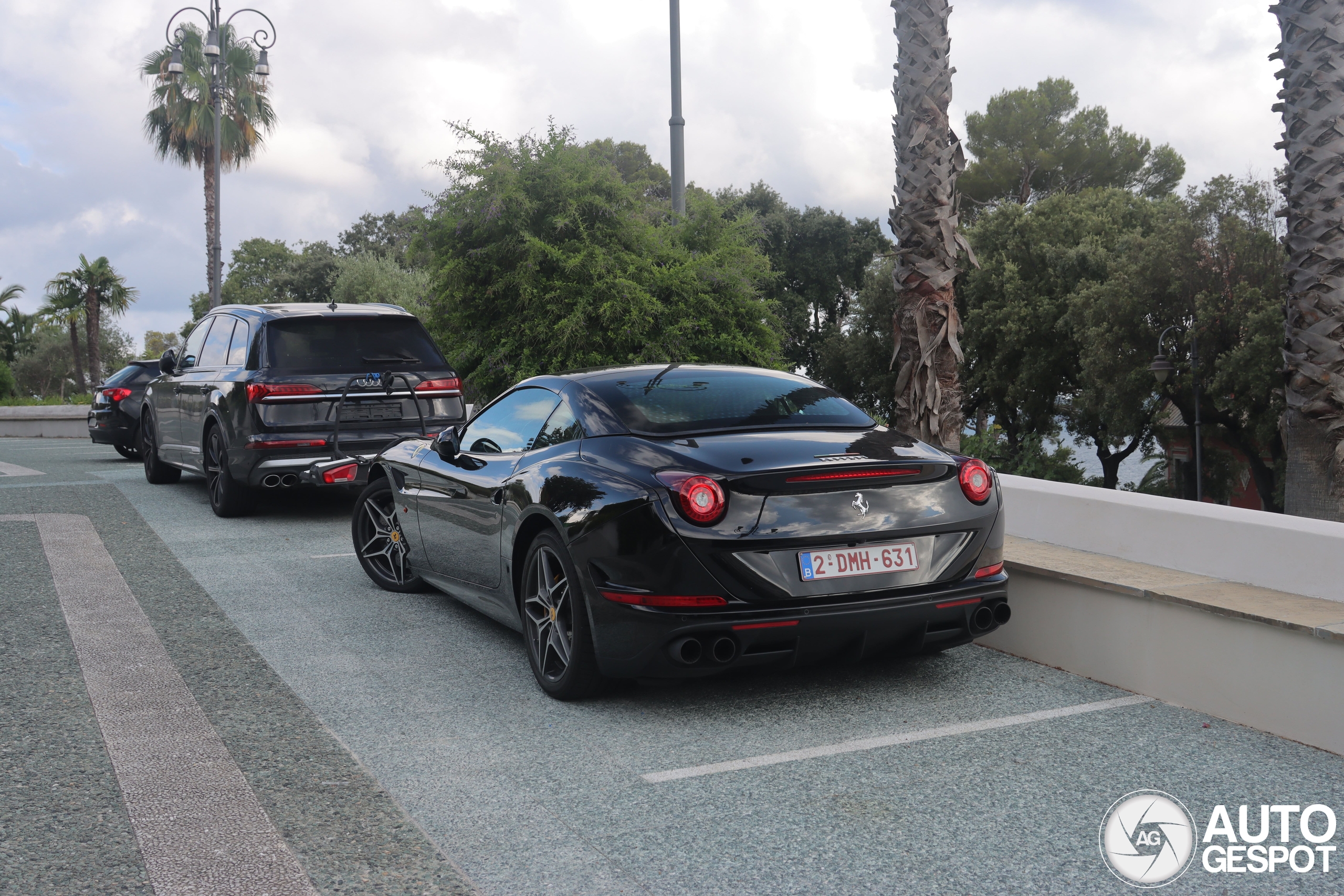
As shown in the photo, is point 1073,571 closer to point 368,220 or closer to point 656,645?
point 656,645

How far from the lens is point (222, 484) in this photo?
389 inches

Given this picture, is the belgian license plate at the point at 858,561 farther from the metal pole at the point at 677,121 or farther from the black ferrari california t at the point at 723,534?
the metal pole at the point at 677,121

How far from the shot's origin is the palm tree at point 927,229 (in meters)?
9.30

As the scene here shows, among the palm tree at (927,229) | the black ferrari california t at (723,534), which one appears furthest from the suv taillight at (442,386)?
the black ferrari california t at (723,534)

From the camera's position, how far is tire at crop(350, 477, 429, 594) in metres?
6.81

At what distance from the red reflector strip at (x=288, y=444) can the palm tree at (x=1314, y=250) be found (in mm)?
7645

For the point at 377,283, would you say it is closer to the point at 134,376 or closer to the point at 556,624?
the point at 134,376

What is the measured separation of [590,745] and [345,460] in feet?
18.3

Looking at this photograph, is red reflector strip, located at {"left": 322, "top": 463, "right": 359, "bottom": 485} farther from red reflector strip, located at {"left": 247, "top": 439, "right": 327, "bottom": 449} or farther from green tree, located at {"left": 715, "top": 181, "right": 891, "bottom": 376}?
green tree, located at {"left": 715, "top": 181, "right": 891, "bottom": 376}

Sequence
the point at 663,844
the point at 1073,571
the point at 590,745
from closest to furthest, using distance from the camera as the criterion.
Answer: the point at 663,844 < the point at 590,745 < the point at 1073,571

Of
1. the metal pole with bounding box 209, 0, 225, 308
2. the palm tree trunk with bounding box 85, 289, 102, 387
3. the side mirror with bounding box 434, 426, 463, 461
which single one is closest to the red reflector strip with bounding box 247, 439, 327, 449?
the side mirror with bounding box 434, 426, 463, 461

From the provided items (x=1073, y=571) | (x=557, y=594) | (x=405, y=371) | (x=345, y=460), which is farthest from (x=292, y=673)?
(x=405, y=371)

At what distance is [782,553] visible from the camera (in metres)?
4.17

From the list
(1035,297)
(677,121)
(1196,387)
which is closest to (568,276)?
(677,121)
